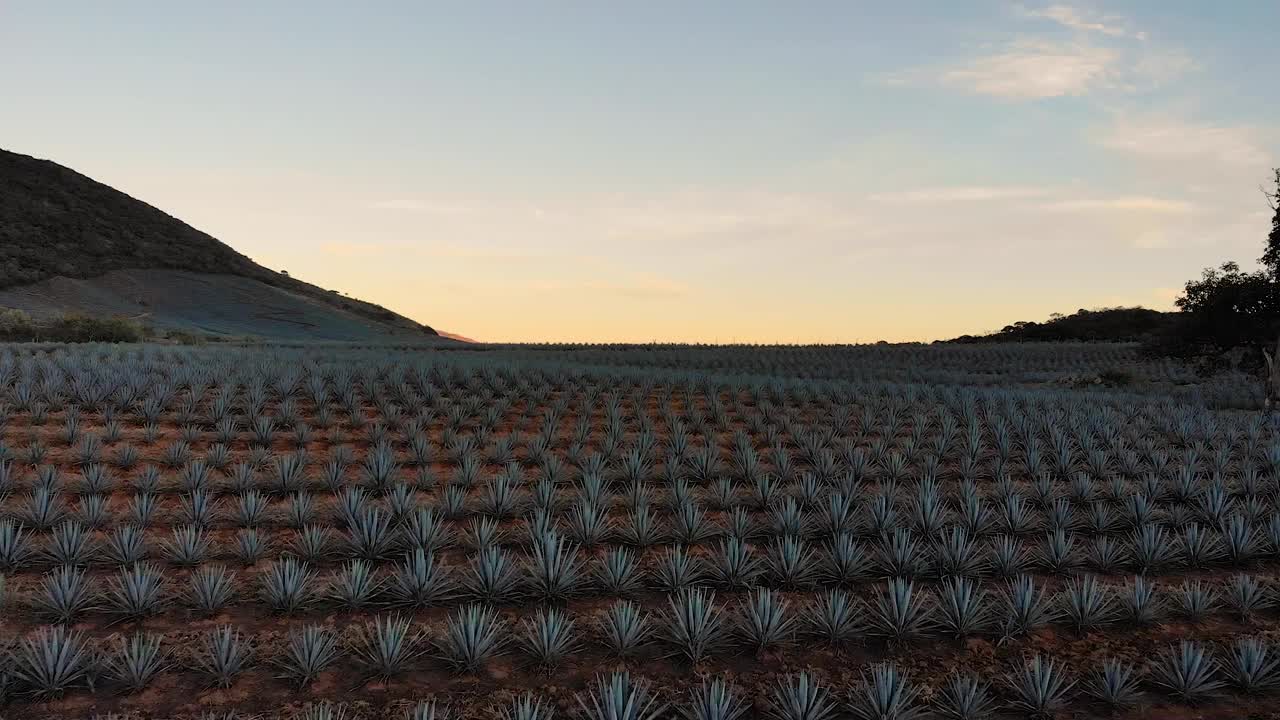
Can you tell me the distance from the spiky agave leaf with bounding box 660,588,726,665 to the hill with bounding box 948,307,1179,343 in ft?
243

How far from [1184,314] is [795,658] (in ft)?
77.7

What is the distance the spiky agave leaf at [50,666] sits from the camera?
5230 mm

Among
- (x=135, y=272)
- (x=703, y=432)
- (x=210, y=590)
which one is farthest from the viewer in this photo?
(x=135, y=272)

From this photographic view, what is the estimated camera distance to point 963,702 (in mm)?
5066

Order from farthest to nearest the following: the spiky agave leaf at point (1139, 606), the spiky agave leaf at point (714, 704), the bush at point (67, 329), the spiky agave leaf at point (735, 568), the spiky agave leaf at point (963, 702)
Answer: the bush at point (67, 329) < the spiky agave leaf at point (735, 568) < the spiky agave leaf at point (1139, 606) < the spiky agave leaf at point (963, 702) < the spiky agave leaf at point (714, 704)

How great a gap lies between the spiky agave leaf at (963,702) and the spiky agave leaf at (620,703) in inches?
72.7

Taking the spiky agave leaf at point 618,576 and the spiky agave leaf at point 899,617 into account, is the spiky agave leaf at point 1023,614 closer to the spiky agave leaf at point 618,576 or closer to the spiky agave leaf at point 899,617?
the spiky agave leaf at point 899,617

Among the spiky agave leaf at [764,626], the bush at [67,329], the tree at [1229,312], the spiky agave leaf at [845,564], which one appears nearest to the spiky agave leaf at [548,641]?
the spiky agave leaf at [764,626]

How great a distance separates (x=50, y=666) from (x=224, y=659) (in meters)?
1.08

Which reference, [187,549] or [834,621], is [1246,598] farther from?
[187,549]

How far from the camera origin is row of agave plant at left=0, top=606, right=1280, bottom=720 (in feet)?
16.5

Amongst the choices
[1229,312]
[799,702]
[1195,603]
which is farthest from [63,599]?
[1229,312]

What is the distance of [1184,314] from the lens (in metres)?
23.8

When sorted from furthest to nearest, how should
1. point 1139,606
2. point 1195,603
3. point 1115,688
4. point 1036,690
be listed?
point 1195,603 → point 1139,606 → point 1115,688 → point 1036,690
